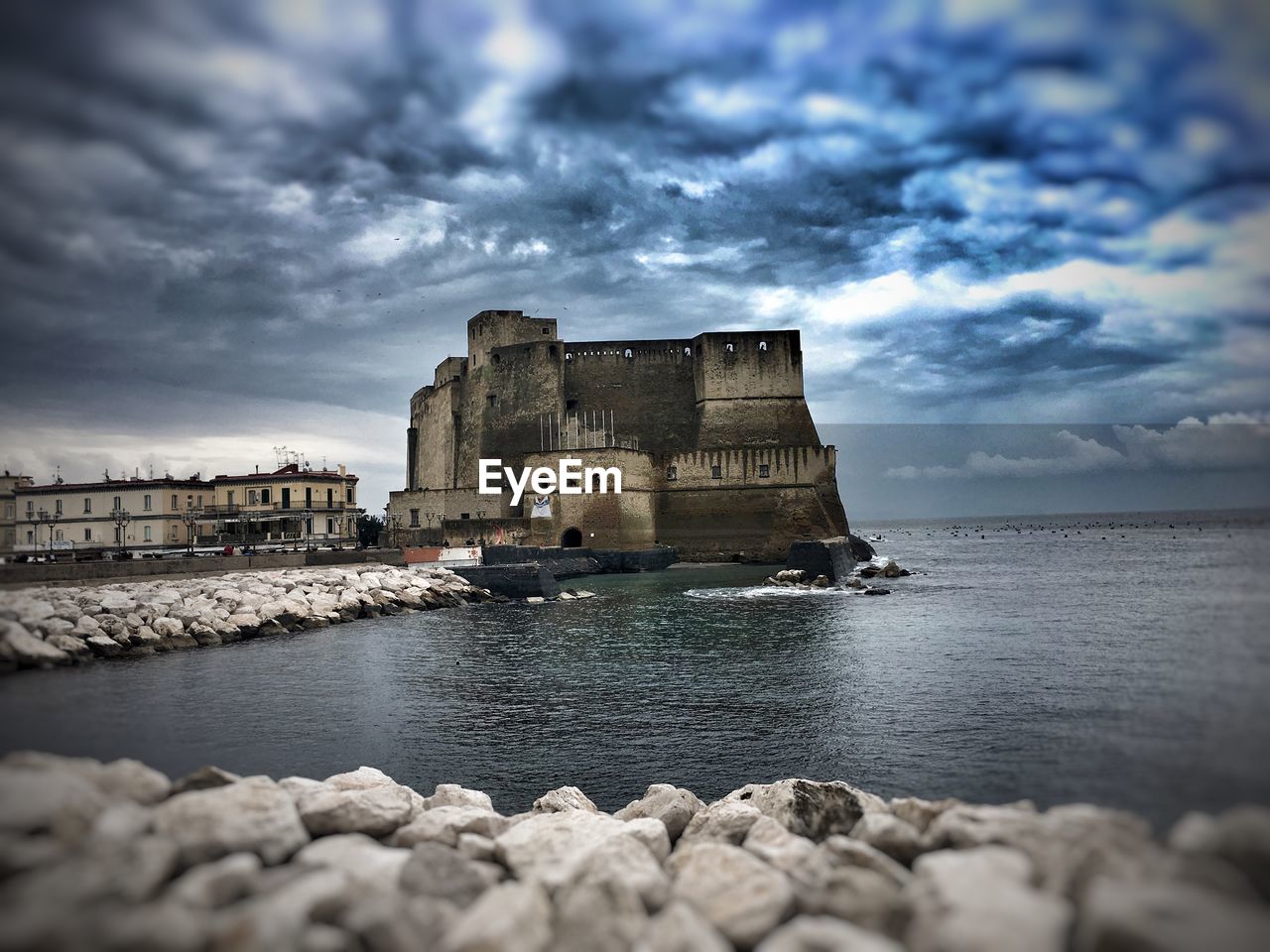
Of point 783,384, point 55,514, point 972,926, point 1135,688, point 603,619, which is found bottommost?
point 603,619

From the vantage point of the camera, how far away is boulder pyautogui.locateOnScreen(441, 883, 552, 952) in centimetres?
221

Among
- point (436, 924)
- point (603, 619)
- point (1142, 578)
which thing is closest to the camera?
point (436, 924)

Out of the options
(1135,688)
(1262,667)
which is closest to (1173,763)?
Result: (1262,667)

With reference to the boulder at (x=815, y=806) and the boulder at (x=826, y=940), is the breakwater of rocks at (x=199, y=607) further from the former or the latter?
the boulder at (x=815, y=806)

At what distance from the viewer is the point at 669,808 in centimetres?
449

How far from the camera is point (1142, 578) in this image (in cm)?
1888

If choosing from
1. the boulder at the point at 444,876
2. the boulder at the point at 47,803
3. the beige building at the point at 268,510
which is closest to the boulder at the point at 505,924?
the boulder at the point at 444,876

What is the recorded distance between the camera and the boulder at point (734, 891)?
8.24 ft

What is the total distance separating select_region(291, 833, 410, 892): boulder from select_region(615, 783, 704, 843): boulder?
1.75 metres

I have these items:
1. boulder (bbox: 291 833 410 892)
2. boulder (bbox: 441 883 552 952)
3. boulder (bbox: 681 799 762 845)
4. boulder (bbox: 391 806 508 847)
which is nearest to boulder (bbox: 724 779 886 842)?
boulder (bbox: 681 799 762 845)

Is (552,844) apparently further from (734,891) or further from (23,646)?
(23,646)

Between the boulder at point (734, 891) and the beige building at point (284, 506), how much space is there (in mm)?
29694

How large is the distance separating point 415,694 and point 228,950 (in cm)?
803

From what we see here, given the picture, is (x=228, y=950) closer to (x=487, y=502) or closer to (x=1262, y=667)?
(x=1262, y=667)
